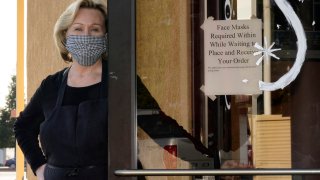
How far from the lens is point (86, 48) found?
2395 mm

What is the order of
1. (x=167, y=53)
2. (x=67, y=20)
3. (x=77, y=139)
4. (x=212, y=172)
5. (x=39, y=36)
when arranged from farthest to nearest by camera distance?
(x=39, y=36), (x=67, y=20), (x=77, y=139), (x=167, y=53), (x=212, y=172)

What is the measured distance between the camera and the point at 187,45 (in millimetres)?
2195

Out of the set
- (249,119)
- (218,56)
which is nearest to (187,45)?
(218,56)

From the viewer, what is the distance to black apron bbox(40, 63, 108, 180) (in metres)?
2.33

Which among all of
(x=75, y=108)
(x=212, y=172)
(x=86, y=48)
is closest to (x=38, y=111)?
(x=75, y=108)

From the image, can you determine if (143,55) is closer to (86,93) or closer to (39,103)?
(86,93)

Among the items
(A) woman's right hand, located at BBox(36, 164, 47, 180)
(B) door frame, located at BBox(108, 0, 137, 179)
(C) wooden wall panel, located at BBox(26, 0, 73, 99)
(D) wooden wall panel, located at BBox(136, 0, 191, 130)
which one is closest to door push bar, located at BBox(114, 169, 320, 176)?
(B) door frame, located at BBox(108, 0, 137, 179)

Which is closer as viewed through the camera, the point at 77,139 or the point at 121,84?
the point at 121,84

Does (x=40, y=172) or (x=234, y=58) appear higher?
(x=234, y=58)

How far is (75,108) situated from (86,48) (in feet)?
0.87

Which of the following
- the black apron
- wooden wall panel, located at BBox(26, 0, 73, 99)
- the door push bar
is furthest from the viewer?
wooden wall panel, located at BBox(26, 0, 73, 99)

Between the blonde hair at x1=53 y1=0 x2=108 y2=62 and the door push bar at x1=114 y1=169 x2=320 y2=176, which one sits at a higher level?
the blonde hair at x1=53 y1=0 x2=108 y2=62

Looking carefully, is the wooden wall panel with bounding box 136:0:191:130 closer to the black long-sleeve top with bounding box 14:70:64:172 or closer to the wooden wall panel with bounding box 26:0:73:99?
the black long-sleeve top with bounding box 14:70:64:172

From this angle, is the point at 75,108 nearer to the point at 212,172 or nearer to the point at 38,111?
the point at 38,111
